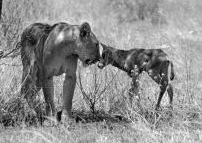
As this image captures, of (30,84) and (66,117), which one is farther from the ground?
(30,84)

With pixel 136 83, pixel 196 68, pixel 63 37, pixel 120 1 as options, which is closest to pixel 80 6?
pixel 120 1

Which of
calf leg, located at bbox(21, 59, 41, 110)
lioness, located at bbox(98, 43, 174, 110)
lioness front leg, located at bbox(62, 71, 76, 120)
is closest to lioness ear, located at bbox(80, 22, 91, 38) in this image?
lioness front leg, located at bbox(62, 71, 76, 120)

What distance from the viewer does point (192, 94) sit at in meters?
8.48

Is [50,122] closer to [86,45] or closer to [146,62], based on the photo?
[86,45]

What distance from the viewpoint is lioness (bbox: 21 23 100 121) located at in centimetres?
689

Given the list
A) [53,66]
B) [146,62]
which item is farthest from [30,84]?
[146,62]

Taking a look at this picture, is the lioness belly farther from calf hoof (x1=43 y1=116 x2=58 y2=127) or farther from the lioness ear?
calf hoof (x1=43 y1=116 x2=58 y2=127)

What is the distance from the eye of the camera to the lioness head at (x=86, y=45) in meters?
6.87

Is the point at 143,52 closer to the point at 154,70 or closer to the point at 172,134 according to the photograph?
the point at 154,70

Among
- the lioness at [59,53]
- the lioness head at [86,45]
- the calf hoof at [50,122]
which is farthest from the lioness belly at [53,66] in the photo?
the calf hoof at [50,122]

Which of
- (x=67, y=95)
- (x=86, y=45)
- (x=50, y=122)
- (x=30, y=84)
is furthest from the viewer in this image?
(x=30, y=84)

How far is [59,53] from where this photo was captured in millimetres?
6902

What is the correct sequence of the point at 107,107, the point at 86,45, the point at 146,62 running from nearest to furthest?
the point at 86,45, the point at 107,107, the point at 146,62

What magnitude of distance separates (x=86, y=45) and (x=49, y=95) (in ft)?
2.77
